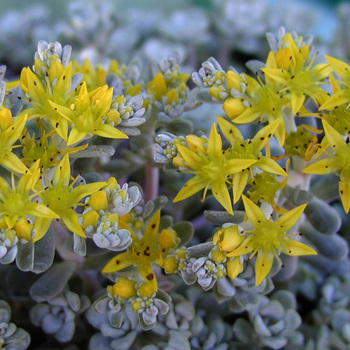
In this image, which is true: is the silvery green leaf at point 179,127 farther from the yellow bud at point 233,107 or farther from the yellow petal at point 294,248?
the yellow petal at point 294,248

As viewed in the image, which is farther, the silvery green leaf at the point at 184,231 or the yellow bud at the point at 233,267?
the silvery green leaf at the point at 184,231

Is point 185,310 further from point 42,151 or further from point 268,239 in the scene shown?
point 42,151

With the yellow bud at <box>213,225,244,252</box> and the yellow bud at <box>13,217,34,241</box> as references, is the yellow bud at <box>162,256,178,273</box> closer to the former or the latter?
the yellow bud at <box>213,225,244,252</box>

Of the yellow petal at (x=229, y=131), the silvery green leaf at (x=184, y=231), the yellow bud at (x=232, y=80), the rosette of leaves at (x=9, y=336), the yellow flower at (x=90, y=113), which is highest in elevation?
the yellow bud at (x=232, y=80)

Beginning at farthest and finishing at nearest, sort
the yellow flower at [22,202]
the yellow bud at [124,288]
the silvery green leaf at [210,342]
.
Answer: the silvery green leaf at [210,342] < the yellow bud at [124,288] < the yellow flower at [22,202]

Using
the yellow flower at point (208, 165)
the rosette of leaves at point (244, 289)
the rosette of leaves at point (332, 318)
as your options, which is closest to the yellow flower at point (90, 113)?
the yellow flower at point (208, 165)

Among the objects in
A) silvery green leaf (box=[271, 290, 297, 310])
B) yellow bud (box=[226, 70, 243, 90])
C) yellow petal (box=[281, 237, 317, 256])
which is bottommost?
silvery green leaf (box=[271, 290, 297, 310])

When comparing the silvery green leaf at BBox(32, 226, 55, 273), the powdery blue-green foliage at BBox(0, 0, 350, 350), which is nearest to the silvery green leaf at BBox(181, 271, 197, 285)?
the powdery blue-green foliage at BBox(0, 0, 350, 350)

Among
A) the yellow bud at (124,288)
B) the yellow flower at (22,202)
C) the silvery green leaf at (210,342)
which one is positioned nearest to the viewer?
the yellow flower at (22,202)
